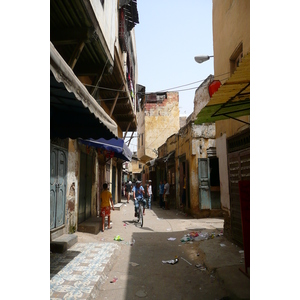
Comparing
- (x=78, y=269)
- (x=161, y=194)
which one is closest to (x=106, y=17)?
(x=78, y=269)

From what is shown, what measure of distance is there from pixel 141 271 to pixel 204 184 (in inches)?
303

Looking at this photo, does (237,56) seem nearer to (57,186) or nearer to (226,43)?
(226,43)

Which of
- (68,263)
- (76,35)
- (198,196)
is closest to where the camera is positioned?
(68,263)

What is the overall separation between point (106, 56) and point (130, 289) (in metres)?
6.25

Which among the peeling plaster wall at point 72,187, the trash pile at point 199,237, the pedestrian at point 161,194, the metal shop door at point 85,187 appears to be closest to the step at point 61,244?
the peeling plaster wall at point 72,187

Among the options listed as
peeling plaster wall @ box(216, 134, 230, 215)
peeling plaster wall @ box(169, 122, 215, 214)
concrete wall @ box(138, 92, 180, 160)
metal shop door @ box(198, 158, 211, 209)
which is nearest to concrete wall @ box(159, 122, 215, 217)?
peeling plaster wall @ box(169, 122, 215, 214)

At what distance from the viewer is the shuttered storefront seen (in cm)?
628

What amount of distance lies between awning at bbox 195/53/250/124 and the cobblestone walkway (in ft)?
11.7

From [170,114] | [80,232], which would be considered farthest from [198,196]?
[170,114]

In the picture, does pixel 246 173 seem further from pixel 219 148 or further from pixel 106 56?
pixel 106 56

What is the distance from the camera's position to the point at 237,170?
22.4 ft

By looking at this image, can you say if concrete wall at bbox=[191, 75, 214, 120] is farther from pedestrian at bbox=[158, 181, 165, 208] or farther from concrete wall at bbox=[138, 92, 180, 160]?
concrete wall at bbox=[138, 92, 180, 160]

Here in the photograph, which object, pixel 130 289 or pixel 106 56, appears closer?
pixel 130 289
